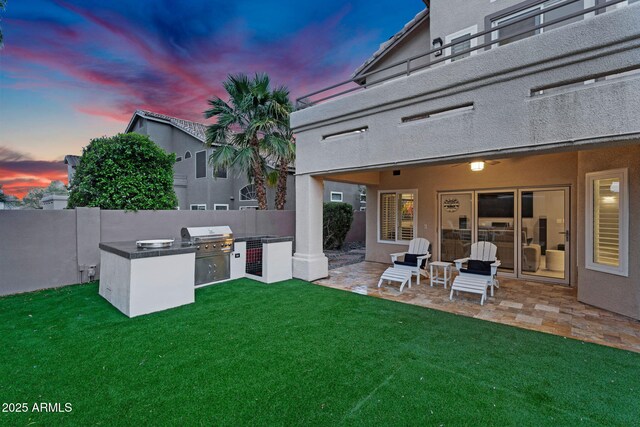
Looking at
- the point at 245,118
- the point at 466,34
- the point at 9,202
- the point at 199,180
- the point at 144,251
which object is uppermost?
the point at 466,34

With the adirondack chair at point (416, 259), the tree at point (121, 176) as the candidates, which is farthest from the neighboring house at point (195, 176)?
the adirondack chair at point (416, 259)

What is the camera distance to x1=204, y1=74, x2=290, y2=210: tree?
9.65 metres

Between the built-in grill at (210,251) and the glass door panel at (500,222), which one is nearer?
the built-in grill at (210,251)

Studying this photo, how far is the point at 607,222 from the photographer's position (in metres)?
5.30

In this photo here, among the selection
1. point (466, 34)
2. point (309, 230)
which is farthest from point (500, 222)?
point (309, 230)

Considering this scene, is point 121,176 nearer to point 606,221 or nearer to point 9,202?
point 9,202

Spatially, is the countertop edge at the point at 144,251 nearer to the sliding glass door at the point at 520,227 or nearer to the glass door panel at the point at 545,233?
the sliding glass door at the point at 520,227

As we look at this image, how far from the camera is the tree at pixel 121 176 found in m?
7.83

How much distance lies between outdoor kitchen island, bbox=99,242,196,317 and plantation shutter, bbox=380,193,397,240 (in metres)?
A: 6.90

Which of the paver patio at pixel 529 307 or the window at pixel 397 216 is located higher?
the window at pixel 397 216

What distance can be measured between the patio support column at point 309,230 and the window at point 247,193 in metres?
9.15

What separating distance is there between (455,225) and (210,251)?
7383 mm

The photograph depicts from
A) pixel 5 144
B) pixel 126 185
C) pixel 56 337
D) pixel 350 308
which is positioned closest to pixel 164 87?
pixel 5 144

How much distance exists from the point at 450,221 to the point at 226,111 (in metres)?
8.52
